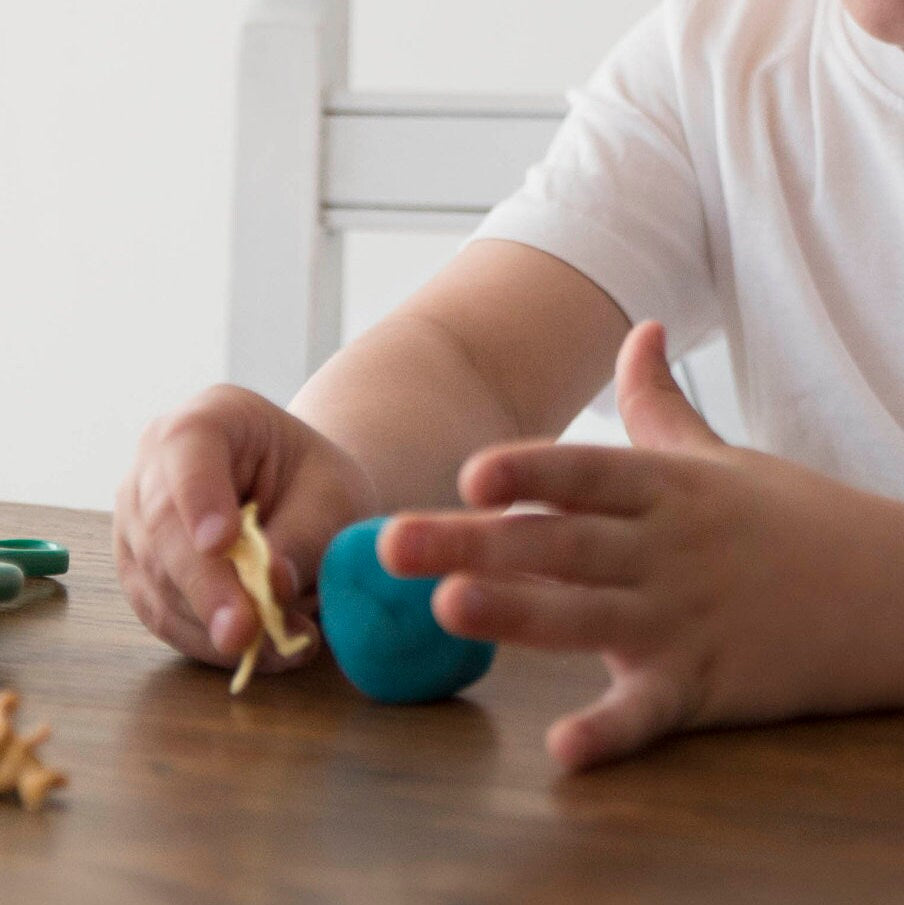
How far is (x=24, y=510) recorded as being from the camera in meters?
0.80

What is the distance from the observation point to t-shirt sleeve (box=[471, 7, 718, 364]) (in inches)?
33.2

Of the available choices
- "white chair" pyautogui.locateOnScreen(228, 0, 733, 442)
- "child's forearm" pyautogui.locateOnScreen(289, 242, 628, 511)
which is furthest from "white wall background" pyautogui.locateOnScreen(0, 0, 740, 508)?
"child's forearm" pyautogui.locateOnScreen(289, 242, 628, 511)

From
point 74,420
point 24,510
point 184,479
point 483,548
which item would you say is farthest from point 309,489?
point 74,420

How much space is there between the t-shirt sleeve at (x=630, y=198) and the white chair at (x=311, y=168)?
0.24 meters

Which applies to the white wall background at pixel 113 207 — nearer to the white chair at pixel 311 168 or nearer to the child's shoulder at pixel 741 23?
the white chair at pixel 311 168

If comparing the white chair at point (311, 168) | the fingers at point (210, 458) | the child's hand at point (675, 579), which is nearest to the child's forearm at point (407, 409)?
the fingers at point (210, 458)

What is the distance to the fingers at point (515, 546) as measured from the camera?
1.11 ft

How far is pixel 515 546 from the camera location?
1.18 feet

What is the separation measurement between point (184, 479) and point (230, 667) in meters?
0.06

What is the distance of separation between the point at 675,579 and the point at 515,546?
2.1 inches

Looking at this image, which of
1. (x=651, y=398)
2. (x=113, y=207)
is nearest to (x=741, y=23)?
(x=651, y=398)

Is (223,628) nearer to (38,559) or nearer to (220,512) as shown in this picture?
(220,512)

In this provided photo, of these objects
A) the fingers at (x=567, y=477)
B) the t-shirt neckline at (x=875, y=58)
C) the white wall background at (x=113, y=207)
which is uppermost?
the t-shirt neckline at (x=875, y=58)

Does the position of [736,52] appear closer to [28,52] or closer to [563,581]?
[563,581]
